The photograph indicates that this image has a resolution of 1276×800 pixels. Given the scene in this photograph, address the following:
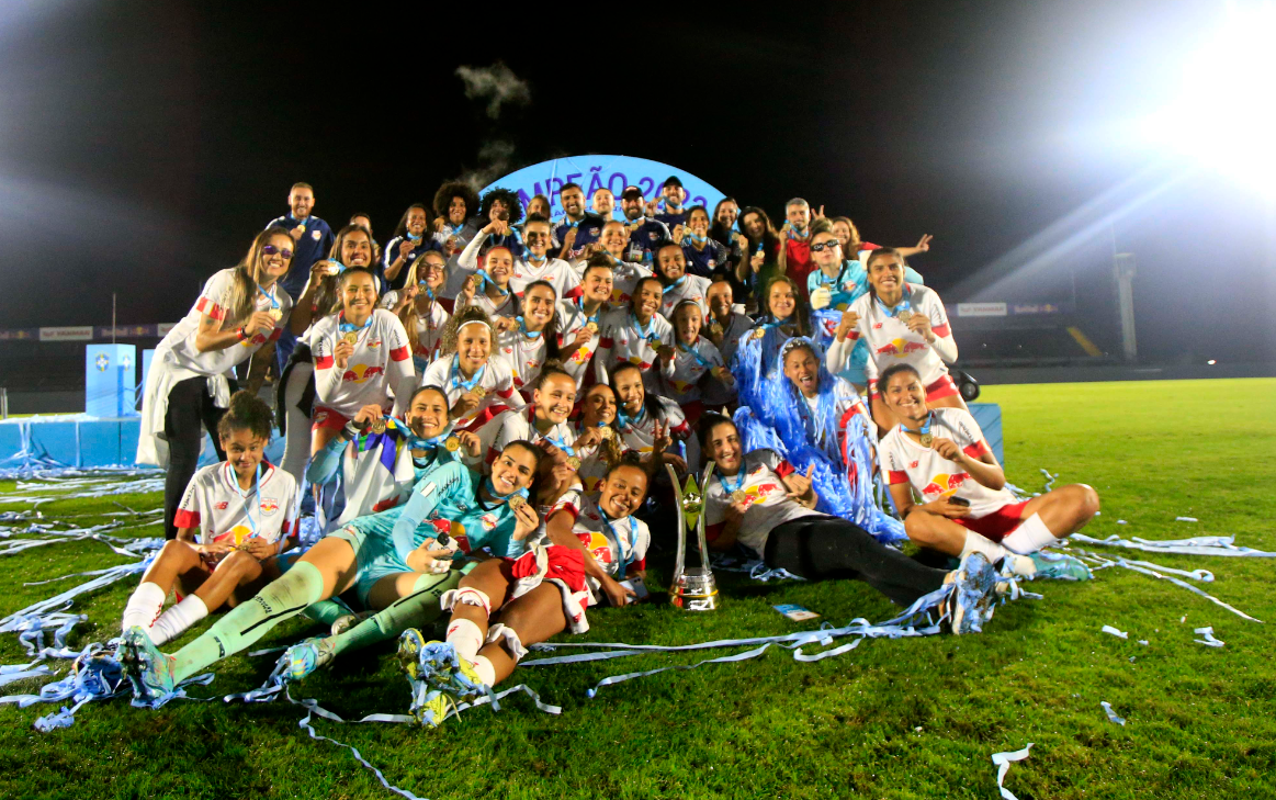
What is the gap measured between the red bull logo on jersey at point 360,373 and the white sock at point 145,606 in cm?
149

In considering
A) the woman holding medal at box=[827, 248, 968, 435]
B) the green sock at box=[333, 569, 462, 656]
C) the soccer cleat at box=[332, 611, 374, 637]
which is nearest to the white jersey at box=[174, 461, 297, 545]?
the soccer cleat at box=[332, 611, 374, 637]

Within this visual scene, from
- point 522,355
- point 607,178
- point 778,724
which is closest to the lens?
point 778,724

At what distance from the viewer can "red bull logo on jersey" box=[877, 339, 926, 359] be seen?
4.04 metres

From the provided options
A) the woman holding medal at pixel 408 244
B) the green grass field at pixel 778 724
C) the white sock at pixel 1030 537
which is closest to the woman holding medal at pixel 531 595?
the green grass field at pixel 778 724

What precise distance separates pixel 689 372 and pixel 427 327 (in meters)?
1.81

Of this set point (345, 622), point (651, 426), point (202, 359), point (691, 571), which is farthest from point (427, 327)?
point (691, 571)

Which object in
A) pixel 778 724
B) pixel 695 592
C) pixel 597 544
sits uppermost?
pixel 597 544

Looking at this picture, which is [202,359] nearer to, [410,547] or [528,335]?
[528,335]

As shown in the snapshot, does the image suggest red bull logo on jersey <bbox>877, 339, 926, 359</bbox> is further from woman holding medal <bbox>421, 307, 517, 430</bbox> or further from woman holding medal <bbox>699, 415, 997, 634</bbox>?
woman holding medal <bbox>421, 307, 517, 430</bbox>

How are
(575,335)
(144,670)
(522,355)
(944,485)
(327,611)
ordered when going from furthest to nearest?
(575,335) < (522,355) < (944,485) < (327,611) < (144,670)

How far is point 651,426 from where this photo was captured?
424 cm

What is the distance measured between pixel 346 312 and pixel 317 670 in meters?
2.17

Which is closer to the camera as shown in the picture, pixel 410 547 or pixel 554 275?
pixel 410 547

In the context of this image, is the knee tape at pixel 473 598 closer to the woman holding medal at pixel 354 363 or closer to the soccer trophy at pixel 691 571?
the soccer trophy at pixel 691 571
